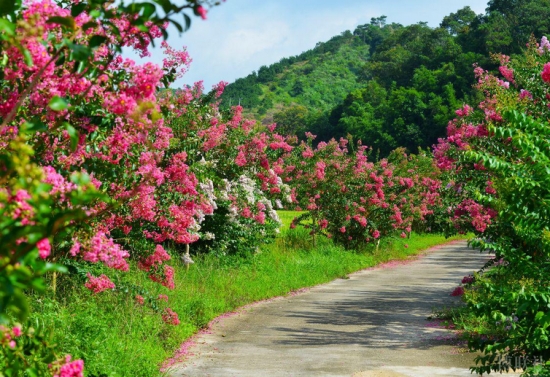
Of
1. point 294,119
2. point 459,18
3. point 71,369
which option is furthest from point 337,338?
point 459,18

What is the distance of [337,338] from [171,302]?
8.99ft

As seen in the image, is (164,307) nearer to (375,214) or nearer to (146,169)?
(146,169)

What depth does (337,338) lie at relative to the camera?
467 inches

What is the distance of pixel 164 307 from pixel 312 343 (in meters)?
2.25

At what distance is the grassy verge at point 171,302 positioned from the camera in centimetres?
835

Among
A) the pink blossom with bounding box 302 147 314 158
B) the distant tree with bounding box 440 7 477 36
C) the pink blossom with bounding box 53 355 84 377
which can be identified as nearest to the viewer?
the pink blossom with bounding box 53 355 84 377

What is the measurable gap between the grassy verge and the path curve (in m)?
0.42

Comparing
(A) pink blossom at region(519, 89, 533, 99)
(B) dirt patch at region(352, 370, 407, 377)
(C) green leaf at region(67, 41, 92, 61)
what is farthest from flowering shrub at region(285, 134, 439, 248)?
(C) green leaf at region(67, 41, 92, 61)

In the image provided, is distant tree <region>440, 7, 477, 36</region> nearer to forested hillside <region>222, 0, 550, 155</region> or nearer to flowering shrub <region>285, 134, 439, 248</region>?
forested hillside <region>222, 0, 550, 155</region>

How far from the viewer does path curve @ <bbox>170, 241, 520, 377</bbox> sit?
9.64 m

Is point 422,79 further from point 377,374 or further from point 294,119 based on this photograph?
point 377,374

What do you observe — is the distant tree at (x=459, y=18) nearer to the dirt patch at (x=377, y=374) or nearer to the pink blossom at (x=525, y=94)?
the pink blossom at (x=525, y=94)

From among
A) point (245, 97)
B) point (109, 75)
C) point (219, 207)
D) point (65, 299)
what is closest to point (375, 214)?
point (219, 207)

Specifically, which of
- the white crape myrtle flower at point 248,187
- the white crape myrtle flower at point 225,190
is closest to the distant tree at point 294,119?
the white crape myrtle flower at point 248,187
